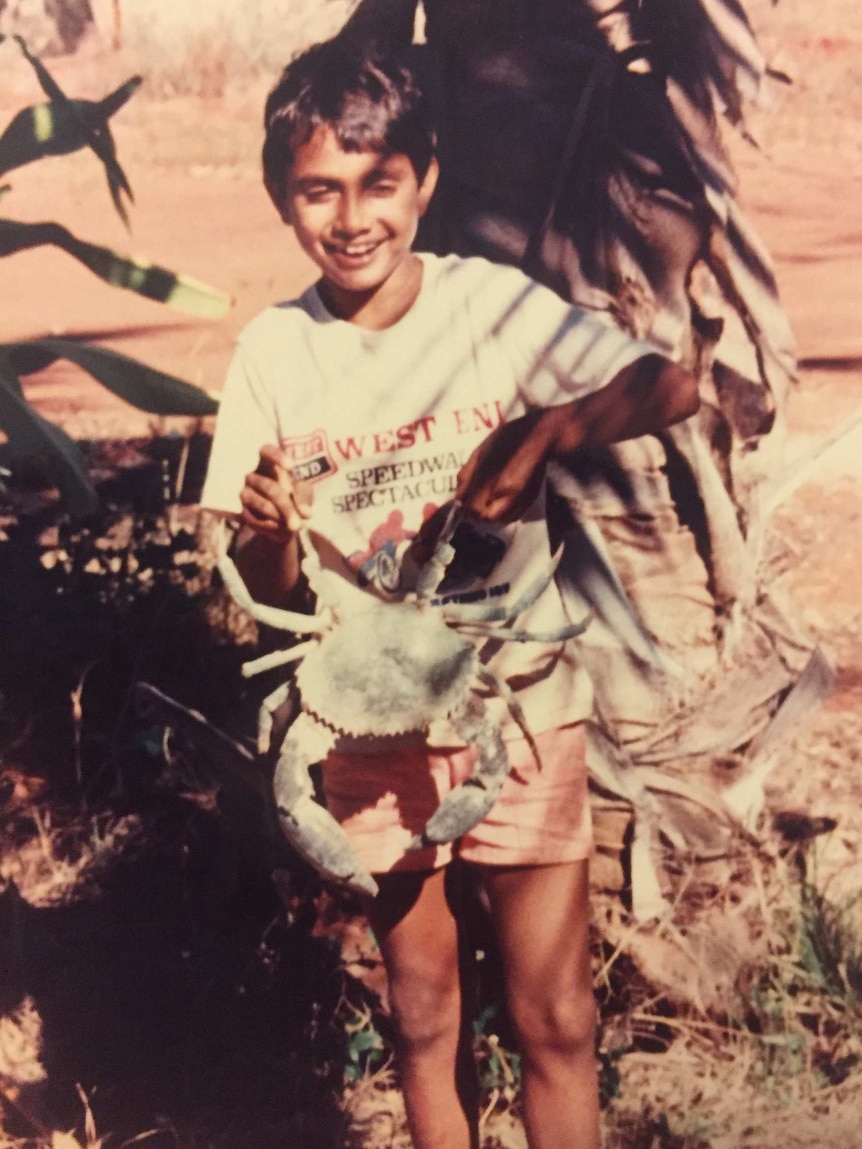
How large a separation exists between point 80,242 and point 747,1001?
2002 millimetres

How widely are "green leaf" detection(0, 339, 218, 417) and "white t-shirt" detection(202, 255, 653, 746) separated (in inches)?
9.7

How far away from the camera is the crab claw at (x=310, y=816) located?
1.82 metres

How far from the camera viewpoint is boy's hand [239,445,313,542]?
74.1 inches

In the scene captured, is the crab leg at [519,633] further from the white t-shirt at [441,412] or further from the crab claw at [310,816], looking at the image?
the crab claw at [310,816]

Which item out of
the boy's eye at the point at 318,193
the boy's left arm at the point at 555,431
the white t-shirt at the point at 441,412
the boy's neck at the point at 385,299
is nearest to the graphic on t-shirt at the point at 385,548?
the white t-shirt at the point at 441,412

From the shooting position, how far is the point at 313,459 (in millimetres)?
1981

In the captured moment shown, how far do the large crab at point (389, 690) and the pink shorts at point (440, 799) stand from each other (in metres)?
0.09

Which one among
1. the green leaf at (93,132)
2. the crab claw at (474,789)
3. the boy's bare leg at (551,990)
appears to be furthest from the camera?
the green leaf at (93,132)

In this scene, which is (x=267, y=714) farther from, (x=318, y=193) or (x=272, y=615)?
(x=318, y=193)

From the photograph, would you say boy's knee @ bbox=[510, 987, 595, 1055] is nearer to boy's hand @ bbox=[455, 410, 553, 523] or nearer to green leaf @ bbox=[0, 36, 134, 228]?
boy's hand @ bbox=[455, 410, 553, 523]

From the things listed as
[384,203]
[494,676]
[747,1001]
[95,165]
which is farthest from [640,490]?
[95,165]

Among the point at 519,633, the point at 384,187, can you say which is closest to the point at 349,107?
the point at 384,187

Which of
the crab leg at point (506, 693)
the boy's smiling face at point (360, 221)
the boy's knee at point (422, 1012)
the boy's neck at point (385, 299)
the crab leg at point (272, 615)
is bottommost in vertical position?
the boy's knee at point (422, 1012)

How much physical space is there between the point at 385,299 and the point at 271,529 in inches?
17.5
